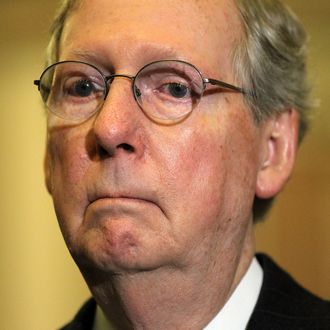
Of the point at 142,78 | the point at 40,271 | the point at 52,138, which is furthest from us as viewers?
the point at 40,271

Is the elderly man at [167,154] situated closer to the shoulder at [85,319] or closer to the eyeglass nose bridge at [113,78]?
the eyeglass nose bridge at [113,78]

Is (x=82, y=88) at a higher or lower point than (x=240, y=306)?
higher

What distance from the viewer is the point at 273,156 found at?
1.28m

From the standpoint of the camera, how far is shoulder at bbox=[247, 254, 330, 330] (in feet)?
3.95

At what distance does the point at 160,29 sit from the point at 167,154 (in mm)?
238

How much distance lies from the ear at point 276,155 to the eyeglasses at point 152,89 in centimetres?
15

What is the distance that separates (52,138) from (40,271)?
3.54 feet

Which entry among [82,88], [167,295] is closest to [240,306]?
[167,295]

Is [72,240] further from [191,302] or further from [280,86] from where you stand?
[280,86]

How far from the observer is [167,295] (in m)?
1.08

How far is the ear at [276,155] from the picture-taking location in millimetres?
1256

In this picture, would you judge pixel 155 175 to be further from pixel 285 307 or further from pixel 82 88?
pixel 285 307

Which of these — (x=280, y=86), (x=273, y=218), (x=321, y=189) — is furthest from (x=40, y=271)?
(x=280, y=86)

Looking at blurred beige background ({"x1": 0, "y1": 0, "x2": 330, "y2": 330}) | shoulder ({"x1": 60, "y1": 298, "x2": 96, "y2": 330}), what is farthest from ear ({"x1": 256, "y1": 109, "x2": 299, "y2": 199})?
blurred beige background ({"x1": 0, "y1": 0, "x2": 330, "y2": 330})
